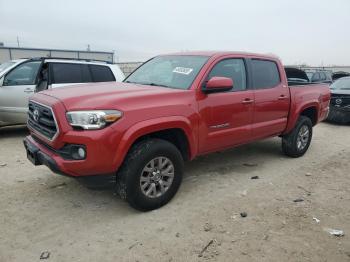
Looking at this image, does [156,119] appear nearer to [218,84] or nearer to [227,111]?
[218,84]

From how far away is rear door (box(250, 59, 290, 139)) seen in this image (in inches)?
214

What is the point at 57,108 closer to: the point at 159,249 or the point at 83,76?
the point at 159,249

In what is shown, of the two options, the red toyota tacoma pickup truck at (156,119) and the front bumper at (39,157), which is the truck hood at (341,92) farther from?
the front bumper at (39,157)

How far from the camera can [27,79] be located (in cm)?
794

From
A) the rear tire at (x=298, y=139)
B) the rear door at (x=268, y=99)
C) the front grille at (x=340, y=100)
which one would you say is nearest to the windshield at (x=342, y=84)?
the front grille at (x=340, y=100)

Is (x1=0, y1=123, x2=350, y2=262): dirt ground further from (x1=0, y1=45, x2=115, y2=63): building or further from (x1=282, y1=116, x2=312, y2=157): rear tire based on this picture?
(x1=0, y1=45, x2=115, y2=63): building

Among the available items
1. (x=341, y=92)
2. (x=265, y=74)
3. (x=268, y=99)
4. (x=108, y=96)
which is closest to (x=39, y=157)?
(x=108, y=96)

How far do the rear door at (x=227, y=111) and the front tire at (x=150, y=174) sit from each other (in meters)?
0.58

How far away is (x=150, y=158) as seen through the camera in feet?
12.9

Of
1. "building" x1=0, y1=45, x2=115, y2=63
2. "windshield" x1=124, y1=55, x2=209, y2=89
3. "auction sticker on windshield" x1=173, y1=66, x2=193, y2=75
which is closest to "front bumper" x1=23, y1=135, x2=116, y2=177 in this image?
"windshield" x1=124, y1=55, x2=209, y2=89

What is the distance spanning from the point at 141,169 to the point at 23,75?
537 centimetres

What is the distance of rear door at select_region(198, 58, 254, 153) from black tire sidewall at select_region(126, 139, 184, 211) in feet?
1.72

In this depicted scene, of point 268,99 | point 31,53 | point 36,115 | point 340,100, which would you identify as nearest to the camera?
point 36,115

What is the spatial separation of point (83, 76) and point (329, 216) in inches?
246
